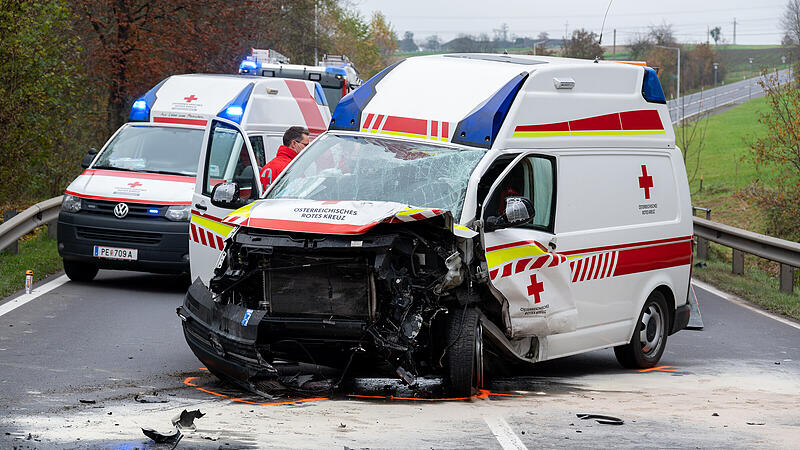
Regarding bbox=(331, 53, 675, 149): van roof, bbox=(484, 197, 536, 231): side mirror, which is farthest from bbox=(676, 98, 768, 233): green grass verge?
bbox=(484, 197, 536, 231): side mirror

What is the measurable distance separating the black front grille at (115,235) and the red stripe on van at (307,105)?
118 inches

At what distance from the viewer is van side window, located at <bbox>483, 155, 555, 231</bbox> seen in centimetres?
889

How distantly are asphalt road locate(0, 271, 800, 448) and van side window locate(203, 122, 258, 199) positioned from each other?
57.9 inches

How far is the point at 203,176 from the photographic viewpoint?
38.8ft

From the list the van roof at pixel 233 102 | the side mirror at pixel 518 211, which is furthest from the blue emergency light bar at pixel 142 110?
the side mirror at pixel 518 211

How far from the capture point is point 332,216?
310 inches

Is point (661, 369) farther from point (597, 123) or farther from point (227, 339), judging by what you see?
point (227, 339)

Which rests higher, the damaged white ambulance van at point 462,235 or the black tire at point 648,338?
the damaged white ambulance van at point 462,235

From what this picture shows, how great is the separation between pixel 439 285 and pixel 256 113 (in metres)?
7.37

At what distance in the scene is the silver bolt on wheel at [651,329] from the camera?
10453mm

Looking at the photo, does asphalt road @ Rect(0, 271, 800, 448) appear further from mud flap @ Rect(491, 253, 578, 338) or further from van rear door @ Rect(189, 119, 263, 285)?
van rear door @ Rect(189, 119, 263, 285)

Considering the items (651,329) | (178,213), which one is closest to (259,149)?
(178,213)

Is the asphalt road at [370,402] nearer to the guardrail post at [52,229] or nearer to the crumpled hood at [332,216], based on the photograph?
the crumpled hood at [332,216]

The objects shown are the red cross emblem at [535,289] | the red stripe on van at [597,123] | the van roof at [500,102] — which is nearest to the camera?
the red cross emblem at [535,289]
